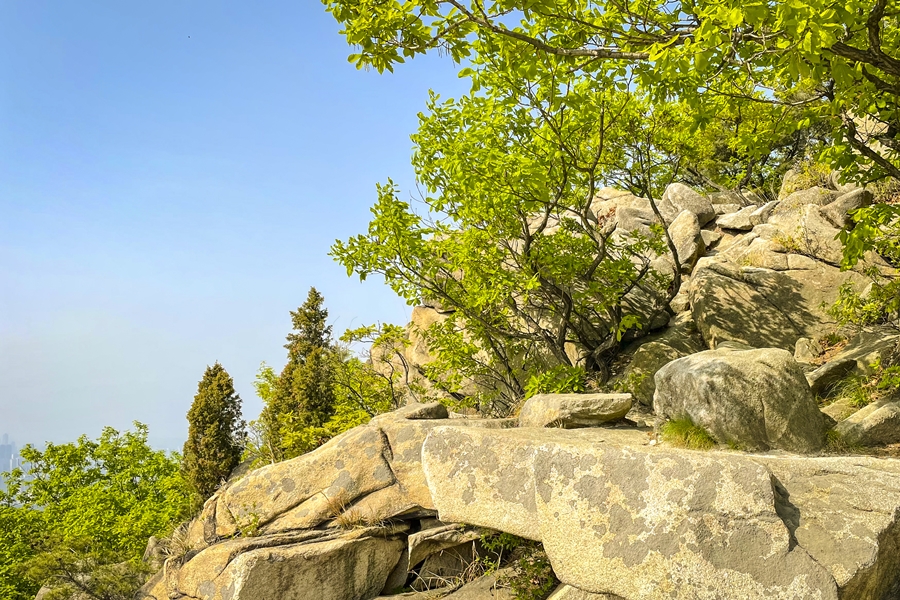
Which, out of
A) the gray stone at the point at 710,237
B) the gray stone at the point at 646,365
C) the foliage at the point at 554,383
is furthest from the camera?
the gray stone at the point at 710,237

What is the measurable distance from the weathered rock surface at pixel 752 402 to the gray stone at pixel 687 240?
325 inches

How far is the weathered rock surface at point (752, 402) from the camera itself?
725 centimetres

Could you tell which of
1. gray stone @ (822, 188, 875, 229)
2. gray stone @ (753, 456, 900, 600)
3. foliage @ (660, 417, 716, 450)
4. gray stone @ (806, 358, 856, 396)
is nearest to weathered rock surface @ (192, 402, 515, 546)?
foliage @ (660, 417, 716, 450)

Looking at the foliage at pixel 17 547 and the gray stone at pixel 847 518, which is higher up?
the foliage at pixel 17 547

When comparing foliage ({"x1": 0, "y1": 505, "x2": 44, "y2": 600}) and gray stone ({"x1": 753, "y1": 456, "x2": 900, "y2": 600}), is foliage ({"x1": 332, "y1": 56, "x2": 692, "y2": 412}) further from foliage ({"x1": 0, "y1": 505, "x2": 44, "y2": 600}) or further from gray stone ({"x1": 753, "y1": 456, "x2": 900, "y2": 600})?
foliage ({"x1": 0, "y1": 505, "x2": 44, "y2": 600})

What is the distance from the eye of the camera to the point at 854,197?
14484mm

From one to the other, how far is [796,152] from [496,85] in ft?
82.2

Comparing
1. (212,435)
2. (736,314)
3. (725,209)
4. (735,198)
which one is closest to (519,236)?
(736,314)

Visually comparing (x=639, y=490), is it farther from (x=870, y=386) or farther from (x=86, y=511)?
(x=86, y=511)

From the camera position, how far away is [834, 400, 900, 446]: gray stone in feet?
25.5

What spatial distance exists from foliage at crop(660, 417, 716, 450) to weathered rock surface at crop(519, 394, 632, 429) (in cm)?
84

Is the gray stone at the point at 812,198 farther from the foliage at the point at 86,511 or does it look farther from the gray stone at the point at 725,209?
the foliage at the point at 86,511

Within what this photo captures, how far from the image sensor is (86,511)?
19.8 meters

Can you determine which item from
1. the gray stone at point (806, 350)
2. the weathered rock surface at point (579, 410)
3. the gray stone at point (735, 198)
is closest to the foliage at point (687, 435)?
the weathered rock surface at point (579, 410)
